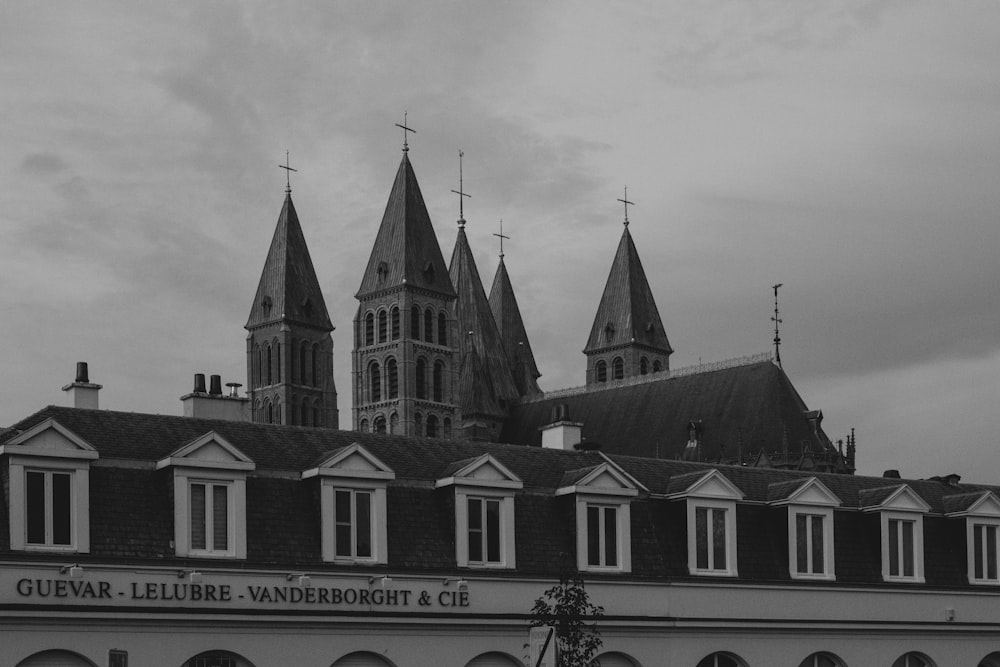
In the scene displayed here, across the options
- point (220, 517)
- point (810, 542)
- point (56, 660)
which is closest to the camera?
point (56, 660)

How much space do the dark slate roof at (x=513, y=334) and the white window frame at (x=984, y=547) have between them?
107714mm

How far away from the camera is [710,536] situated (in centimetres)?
4316

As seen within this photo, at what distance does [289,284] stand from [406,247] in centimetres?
1085

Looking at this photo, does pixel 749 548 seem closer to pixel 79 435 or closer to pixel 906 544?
pixel 906 544

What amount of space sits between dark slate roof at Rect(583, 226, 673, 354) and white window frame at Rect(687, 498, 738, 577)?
362 ft

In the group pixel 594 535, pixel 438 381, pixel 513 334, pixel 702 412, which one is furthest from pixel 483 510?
pixel 513 334

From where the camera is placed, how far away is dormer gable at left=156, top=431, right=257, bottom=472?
35375 mm

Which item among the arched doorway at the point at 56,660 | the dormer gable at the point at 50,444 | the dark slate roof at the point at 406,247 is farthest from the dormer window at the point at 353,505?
the dark slate roof at the point at 406,247

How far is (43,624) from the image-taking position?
33.5 m

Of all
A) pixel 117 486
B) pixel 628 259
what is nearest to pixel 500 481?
pixel 117 486

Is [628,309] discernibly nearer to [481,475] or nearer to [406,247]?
[406,247]

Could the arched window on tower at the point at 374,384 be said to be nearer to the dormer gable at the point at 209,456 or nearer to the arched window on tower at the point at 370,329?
the arched window on tower at the point at 370,329

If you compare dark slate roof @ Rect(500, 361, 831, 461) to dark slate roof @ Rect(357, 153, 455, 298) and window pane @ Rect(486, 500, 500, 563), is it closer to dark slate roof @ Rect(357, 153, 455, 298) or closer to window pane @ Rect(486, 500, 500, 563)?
dark slate roof @ Rect(357, 153, 455, 298)

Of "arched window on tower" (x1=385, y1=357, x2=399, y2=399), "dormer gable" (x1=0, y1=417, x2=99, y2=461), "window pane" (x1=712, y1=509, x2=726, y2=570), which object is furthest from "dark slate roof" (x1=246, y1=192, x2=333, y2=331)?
"dormer gable" (x1=0, y1=417, x2=99, y2=461)
